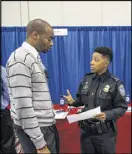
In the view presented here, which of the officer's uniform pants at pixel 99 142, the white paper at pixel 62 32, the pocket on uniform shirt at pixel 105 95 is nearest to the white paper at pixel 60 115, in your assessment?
the officer's uniform pants at pixel 99 142

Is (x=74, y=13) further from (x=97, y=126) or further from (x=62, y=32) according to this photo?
(x=97, y=126)

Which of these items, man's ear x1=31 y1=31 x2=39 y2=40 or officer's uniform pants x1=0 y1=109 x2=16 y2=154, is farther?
officer's uniform pants x1=0 y1=109 x2=16 y2=154

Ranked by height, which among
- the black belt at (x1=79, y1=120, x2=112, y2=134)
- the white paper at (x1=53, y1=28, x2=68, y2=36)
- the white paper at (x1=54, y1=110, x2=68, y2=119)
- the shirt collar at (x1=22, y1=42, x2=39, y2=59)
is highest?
the white paper at (x1=53, y1=28, x2=68, y2=36)

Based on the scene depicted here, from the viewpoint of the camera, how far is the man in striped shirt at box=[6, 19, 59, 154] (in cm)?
116

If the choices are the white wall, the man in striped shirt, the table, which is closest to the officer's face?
the man in striped shirt

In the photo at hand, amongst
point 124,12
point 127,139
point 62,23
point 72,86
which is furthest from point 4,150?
point 124,12

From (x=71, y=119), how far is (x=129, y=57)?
1.81m

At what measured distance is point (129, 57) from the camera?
3172mm

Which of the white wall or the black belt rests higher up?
the white wall

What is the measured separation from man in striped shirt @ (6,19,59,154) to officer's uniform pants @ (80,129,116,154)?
0.59 meters

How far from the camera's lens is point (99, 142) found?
186 centimetres

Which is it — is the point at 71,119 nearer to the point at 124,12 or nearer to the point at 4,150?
the point at 4,150

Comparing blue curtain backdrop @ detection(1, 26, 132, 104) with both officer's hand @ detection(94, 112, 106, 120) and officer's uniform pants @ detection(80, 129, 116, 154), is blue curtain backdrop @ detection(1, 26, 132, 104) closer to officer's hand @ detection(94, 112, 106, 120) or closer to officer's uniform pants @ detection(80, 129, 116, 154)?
officer's uniform pants @ detection(80, 129, 116, 154)

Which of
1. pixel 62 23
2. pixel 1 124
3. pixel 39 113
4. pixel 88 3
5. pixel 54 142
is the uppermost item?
pixel 88 3
